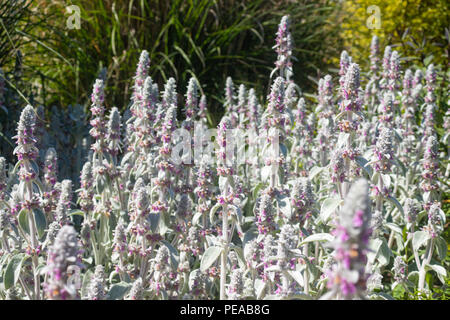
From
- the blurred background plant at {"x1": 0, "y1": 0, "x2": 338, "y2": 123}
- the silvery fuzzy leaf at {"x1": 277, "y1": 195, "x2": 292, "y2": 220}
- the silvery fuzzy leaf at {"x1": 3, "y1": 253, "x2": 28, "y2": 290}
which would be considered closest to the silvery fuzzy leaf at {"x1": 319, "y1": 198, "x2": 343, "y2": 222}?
the silvery fuzzy leaf at {"x1": 277, "y1": 195, "x2": 292, "y2": 220}

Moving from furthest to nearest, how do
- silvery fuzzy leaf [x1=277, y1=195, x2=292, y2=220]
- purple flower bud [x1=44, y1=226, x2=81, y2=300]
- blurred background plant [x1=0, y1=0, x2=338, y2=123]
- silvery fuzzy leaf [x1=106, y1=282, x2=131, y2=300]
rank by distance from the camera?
blurred background plant [x1=0, y1=0, x2=338, y2=123] → silvery fuzzy leaf [x1=277, y1=195, x2=292, y2=220] → silvery fuzzy leaf [x1=106, y1=282, x2=131, y2=300] → purple flower bud [x1=44, y1=226, x2=81, y2=300]

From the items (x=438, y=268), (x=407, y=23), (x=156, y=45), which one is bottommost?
(x=438, y=268)

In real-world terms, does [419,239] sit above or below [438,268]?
above

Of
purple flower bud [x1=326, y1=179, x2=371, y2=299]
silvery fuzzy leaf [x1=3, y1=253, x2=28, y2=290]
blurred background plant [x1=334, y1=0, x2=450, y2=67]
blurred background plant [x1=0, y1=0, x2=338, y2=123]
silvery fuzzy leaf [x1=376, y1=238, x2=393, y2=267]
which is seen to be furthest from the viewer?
blurred background plant [x1=334, y1=0, x2=450, y2=67]

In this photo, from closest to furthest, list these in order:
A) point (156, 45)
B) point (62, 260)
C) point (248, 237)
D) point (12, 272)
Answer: point (62, 260)
point (12, 272)
point (248, 237)
point (156, 45)

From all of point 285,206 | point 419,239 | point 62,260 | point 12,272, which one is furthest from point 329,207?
point 12,272

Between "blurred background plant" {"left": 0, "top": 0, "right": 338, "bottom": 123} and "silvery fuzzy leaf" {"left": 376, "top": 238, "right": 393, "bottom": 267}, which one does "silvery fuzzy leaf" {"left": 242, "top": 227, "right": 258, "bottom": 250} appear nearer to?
"silvery fuzzy leaf" {"left": 376, "top": 238, "right": 393, "bottom": 267}

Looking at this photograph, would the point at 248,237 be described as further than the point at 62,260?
Yes

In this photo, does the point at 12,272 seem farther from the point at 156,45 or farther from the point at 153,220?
the point at 156,45

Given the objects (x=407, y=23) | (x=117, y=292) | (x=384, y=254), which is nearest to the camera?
(x=117, y=292)

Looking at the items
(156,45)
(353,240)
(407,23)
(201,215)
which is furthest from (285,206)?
(407,23)

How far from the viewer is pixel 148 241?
2381mm
